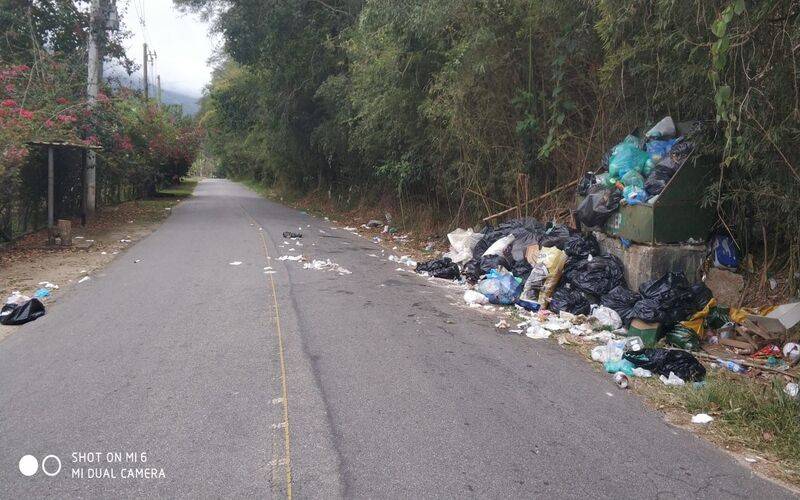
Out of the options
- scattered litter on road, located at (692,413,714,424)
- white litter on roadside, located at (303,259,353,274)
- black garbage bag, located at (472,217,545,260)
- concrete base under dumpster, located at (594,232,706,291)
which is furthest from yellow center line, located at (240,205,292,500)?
concrete base under dumpster, located at (594,232,706,291)

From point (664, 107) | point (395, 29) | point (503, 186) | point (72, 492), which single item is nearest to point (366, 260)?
point (503, 186)

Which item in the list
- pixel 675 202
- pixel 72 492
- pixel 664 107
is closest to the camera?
pixel 72 492

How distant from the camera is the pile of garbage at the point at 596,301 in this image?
611cm

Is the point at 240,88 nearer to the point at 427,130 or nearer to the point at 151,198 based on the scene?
the point at 151,198

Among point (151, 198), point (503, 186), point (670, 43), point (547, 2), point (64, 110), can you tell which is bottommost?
point (151, 198)

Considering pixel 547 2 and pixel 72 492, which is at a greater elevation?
pixel 547 2

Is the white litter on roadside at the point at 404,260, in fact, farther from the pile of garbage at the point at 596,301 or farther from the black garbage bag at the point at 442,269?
the pile of garbage at the point at 596,301

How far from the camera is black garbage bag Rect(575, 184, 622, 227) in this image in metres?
8.34

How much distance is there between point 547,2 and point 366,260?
581cm

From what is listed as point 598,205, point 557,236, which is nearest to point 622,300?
point 598,205

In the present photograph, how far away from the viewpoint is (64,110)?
15.0m

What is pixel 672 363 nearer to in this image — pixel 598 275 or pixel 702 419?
pixel 702 419

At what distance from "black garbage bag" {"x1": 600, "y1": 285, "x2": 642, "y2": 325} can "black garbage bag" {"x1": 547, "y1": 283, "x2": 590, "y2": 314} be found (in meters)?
0.27

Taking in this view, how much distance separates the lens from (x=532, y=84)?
35.7 ft
